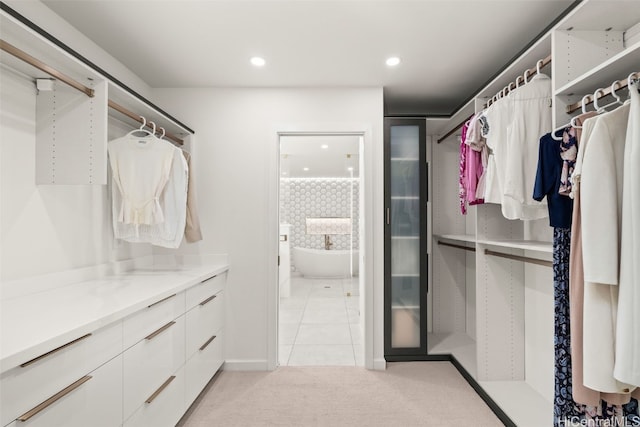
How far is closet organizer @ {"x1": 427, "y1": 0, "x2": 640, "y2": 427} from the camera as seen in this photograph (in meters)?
1.44

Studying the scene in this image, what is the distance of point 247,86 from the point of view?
8.99 feet

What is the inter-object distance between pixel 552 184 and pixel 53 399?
2.19 m

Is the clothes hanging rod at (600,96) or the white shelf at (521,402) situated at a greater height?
the clothes hanging rod at (600,96)

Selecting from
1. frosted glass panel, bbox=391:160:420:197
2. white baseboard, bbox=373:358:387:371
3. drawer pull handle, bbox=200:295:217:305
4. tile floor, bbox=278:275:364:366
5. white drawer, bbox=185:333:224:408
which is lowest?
tile floor, bbox=278:275:364:366

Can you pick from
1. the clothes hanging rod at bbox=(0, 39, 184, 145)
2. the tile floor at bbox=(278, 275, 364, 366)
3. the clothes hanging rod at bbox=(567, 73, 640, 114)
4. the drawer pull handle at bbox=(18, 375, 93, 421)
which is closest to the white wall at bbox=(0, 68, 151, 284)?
the clothes hanging rod at bbox=(0, 39, 184, 145)

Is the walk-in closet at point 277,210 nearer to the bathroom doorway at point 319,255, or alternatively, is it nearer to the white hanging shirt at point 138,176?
the white hanging shirt at point 138,176

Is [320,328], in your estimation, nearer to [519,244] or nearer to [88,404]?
[519,244]

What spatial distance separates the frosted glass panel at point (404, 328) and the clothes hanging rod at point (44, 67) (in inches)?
107

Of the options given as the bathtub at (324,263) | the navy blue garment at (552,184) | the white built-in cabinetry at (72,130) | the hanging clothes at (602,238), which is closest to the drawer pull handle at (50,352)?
the white built-in cabinetry at (72,130)

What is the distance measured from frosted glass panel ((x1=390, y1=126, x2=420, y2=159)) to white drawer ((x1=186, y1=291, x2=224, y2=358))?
1.99 meters

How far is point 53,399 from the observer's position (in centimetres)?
103

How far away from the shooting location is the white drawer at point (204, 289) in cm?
205

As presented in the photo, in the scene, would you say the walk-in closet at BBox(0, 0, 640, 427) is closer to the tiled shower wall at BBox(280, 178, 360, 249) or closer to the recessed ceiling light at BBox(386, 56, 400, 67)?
the recessed ceiling light at BBox(386, 56, 400, 67)

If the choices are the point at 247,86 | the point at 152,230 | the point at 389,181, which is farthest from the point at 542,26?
the point at 152,230
